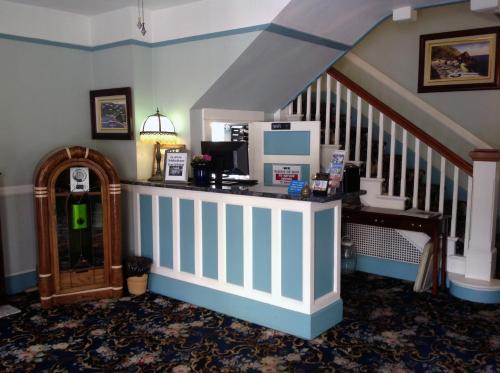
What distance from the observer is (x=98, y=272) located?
4.37m

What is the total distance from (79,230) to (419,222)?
3034mm

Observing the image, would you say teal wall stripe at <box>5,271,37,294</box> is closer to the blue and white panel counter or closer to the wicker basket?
the wicker basket

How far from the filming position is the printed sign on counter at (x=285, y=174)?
4871mm

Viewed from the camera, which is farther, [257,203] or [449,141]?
[449,141]

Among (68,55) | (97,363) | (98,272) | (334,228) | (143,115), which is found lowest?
(97,363)

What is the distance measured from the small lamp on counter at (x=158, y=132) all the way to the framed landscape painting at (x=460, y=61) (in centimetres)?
308

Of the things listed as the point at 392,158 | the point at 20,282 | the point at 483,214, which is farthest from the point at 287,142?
the point at 20,282

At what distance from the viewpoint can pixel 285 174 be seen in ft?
16.2

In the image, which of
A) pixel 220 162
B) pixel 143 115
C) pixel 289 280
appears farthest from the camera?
pixel 143 115

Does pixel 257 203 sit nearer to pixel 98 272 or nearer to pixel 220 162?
pixel 220 162

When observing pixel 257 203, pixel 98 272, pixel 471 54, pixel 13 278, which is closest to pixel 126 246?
pixel 98 272

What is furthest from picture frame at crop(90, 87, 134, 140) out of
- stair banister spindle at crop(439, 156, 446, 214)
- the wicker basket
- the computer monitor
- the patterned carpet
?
stair banister spindle at crop(439, 156, 446, 214)

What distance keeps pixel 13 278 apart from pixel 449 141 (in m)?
4.83

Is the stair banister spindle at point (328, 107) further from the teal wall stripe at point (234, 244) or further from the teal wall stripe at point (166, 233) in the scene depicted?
the teal wall stripe at point (166, 233)
